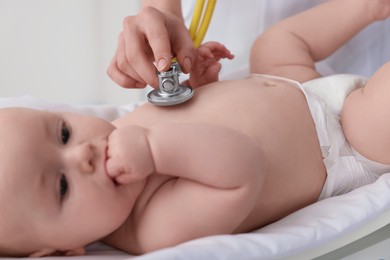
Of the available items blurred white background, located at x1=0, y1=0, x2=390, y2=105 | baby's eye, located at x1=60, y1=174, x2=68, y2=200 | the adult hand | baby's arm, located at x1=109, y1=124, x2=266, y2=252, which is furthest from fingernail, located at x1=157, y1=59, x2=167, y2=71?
blurred white background, located at x1=0, y1=0, x2=390, y2=105

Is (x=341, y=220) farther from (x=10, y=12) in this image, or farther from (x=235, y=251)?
(x=10, y=12)

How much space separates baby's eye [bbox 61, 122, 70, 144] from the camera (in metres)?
0.87

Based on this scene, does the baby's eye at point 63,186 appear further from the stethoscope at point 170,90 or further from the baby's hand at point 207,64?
the baby's hand at point 207,64

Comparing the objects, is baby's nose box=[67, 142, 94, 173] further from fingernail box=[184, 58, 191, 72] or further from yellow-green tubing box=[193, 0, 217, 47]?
yellow-green tubing box=[193, 0, 217, 47]

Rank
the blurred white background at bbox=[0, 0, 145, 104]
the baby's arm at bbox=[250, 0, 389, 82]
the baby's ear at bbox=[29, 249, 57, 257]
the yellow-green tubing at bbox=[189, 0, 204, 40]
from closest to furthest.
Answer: the baby's ear at bbox=[29, 249, 57, 257]
the yellow-green tubing at bbox=[189, 0, 204, 40]
the baby's arm at bbox=[250, 0, 389, 82]
the blurred white background at bbox=[0, 0, 145, 104]

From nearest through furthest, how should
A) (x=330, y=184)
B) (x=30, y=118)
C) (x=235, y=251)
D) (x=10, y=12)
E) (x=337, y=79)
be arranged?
(x=235, y=251), (x=30, y=118), (x=330, y=184), (x=337, y=79), (x=10, y=12)

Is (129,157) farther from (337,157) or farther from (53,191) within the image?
(337,157)

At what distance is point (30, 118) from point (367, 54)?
826mm

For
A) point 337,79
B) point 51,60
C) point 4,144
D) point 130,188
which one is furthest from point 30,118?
point 51,60

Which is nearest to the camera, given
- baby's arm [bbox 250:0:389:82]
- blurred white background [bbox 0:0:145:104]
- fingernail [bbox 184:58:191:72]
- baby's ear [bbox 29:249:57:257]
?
baby's ear [bbox 29:249:57:257]

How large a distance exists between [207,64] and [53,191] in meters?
0.39

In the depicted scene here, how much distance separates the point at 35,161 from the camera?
0.82 metres

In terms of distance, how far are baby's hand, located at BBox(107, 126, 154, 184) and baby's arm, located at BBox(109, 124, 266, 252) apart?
0.01m

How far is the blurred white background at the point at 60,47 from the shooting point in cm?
152
